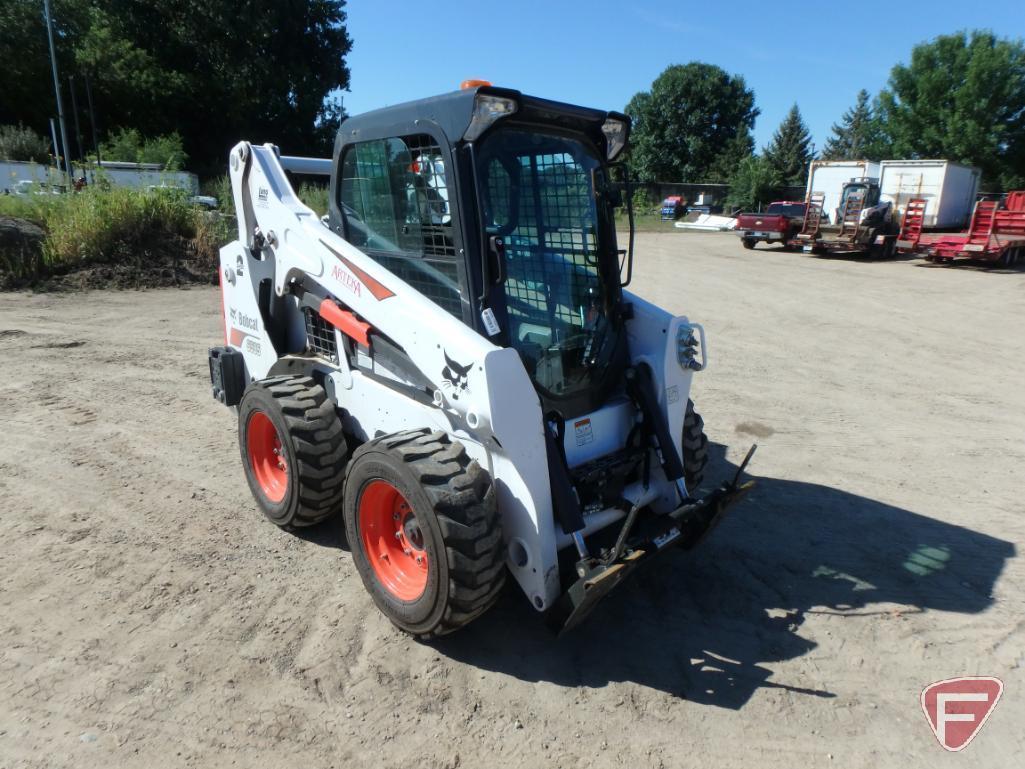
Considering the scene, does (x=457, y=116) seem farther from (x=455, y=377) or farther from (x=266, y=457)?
(x=266, y=457)

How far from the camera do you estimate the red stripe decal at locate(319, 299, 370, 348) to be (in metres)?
3.54

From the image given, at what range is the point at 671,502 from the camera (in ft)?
12.3

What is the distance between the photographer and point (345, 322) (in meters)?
3.64

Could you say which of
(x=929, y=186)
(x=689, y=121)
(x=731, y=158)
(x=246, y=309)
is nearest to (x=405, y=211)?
(x=246, y=309)

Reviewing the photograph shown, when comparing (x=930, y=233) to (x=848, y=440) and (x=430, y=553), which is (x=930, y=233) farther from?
(x=430, y=553)

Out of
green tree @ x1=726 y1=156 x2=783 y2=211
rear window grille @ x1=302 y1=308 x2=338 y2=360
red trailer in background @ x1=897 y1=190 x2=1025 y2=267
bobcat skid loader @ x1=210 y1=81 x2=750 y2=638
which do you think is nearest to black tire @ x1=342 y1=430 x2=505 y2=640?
bobcat skid loader @ x1=210 y1=81 x2=750 y2=638

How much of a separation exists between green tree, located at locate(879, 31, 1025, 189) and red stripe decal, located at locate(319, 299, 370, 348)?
138 ft

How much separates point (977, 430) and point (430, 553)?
582 cm

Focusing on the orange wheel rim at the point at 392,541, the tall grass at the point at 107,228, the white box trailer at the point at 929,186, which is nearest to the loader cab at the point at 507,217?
the orange wheel rim at the point at 392,541

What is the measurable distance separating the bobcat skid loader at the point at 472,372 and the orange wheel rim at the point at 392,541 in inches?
0.4

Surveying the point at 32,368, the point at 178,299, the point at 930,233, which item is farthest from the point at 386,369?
the point at 930,233

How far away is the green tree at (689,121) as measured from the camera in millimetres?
Result: 52781

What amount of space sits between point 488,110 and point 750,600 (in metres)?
2.86

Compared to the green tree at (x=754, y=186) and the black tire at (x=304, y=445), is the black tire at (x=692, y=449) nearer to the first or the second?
the black tire at (x=304, y=445)
